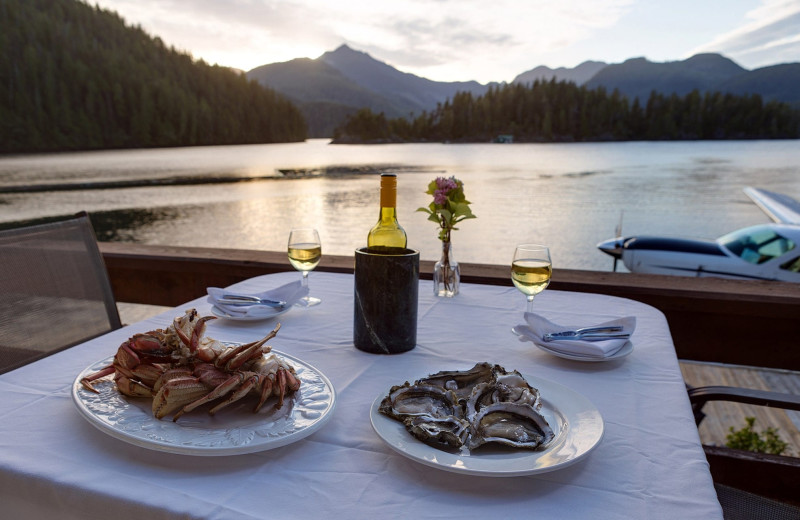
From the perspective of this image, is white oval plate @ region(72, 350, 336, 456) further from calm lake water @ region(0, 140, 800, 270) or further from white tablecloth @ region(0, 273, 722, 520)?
calm lake water @ region(0, 140, 800, 270)

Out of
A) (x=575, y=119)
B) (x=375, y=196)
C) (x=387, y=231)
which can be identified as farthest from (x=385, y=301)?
(x=575, y=119)

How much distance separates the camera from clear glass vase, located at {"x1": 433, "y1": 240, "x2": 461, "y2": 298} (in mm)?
1377

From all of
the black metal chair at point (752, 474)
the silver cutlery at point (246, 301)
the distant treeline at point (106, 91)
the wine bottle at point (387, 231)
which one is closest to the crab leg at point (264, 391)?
the wine bottle at point (387, 231)

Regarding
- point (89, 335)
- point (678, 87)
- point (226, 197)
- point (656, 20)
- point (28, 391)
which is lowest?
point (226, 197)

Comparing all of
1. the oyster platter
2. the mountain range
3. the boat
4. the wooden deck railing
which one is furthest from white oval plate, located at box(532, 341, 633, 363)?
the mountain range

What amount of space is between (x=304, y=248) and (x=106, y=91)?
27.4 m

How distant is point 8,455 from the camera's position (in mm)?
572

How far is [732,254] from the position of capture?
7.25 meters

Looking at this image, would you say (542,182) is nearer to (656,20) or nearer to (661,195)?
(661,195)

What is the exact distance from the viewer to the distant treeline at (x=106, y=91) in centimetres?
2172

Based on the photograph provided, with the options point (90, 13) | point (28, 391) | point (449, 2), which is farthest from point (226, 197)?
point (28, 391)

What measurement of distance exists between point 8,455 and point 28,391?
0.67 feet

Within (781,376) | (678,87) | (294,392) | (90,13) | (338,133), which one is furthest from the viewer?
(678,87)

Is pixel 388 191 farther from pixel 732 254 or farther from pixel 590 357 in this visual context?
pixel 732 254
